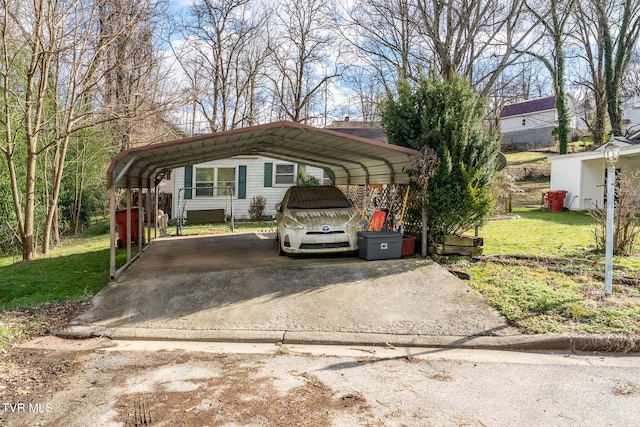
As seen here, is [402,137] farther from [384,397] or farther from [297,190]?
[384,397]

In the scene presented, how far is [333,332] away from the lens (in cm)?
492

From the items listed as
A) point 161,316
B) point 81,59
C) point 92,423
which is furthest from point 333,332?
point 81,59

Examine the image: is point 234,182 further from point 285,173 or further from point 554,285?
point 554,285

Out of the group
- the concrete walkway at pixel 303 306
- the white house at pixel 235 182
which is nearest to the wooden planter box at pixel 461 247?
the concrete walkway at pixel 303 306

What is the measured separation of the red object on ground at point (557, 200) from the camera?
723 inches

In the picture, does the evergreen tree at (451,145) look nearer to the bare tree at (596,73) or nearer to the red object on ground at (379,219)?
the red object on ground at (379,219)

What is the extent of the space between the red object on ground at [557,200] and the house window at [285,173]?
11.7m

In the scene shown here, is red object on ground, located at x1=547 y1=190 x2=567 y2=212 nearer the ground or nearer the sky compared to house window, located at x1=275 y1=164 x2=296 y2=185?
nearer the ground

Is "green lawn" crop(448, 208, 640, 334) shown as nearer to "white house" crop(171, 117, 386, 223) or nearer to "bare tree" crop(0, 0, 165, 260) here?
"bare tree" crop(0, 0, 165, 260)

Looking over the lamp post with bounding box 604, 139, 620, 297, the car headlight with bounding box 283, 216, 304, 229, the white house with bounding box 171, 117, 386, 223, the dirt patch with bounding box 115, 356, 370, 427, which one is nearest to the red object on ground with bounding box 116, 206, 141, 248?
the car headlight with bounding box 283, 216, 304, 229

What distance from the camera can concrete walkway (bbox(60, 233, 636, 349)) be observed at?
15.9ft

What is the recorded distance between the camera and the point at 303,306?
5637 mm

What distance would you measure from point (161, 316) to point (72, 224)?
518 inches

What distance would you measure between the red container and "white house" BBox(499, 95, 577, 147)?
34857 millimetres
